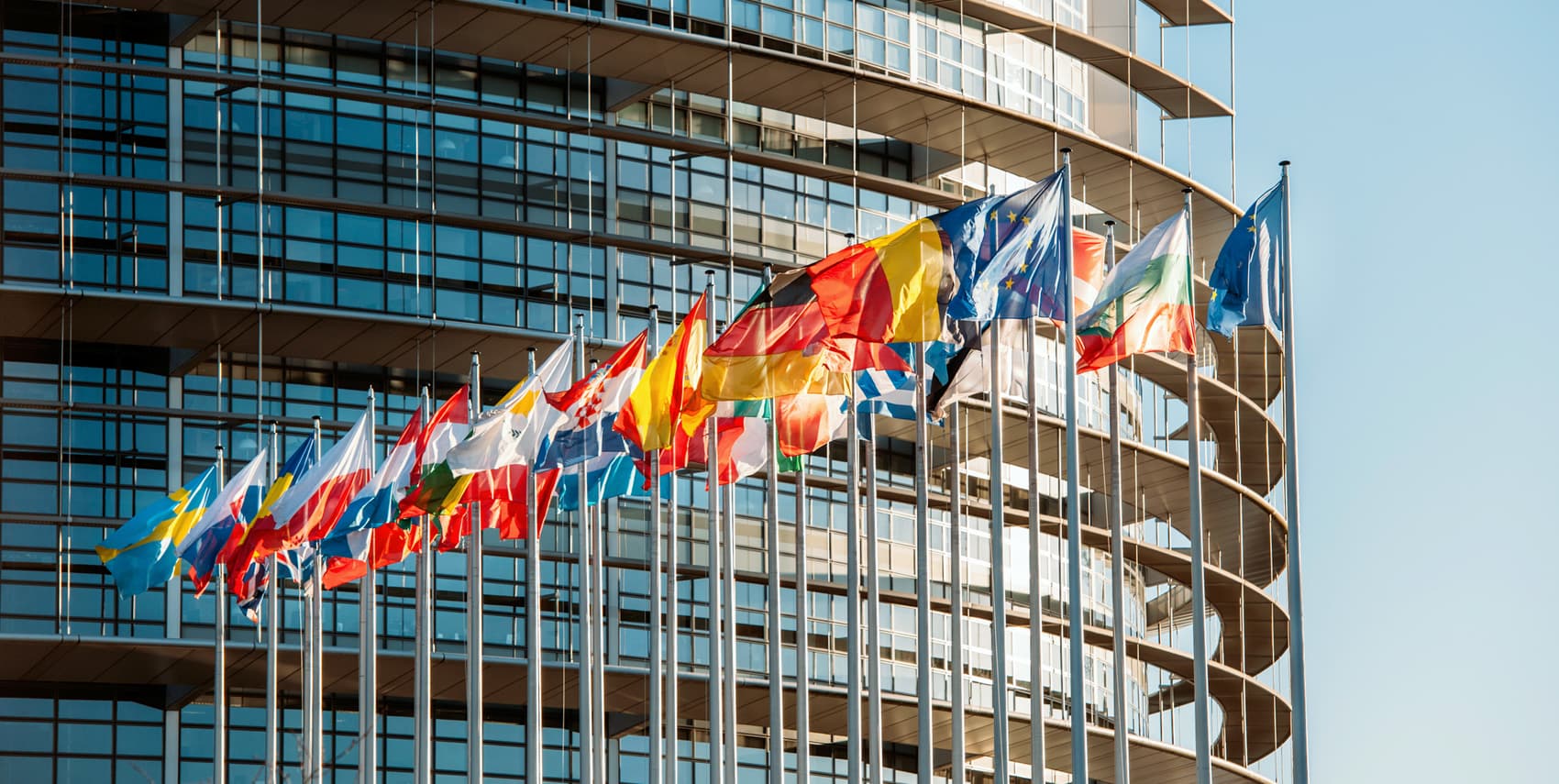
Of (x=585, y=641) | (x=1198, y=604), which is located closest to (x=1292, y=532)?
(x=1198, y=604)

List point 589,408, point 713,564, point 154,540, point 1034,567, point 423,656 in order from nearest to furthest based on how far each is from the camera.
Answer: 1. point 1034,567
2. point 589,408
3. point 713,564
4. point 423,656
5. point 154,540

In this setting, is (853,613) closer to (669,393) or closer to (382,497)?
(669,393)

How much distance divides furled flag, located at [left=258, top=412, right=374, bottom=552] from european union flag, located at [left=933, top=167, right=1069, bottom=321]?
12753mm

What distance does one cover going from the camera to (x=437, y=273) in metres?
49.5

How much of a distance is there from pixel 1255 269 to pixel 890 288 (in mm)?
4624

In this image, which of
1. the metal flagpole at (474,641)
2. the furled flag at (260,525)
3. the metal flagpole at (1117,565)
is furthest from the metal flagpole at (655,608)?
the furled flag at (260,525)

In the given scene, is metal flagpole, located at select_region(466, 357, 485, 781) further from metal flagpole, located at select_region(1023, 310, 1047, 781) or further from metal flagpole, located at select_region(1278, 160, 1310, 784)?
metal flagpole, located at select_region(1278, 160, 1310, 784)

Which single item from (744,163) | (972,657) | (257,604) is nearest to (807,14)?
(744,163)

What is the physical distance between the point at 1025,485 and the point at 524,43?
693 inches

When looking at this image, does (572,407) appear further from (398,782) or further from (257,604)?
(398,782)

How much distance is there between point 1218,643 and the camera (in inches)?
2516

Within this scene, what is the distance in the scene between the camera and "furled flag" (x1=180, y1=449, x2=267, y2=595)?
38.0 meters

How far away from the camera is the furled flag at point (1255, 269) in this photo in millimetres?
27109

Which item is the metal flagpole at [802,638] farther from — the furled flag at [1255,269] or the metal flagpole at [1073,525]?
the furled flag at [1255,269]
